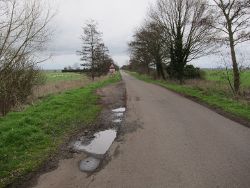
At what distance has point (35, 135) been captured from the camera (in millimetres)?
9430

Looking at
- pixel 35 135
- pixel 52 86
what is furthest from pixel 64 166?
pixel 52 86

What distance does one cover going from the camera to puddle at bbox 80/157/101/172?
264 inches

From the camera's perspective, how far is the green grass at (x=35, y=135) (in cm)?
705

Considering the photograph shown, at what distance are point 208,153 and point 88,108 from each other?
8.95 metres

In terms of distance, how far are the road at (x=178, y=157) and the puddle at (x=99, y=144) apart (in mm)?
418

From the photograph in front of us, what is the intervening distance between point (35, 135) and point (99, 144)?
2056 mm

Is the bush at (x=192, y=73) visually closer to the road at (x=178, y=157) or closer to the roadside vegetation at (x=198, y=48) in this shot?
the roadside vegetation at (x=198, y=48)

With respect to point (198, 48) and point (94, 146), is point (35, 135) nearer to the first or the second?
point (94, 146)

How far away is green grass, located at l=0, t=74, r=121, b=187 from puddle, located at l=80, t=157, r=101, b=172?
1.00 m

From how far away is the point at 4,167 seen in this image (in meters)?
7.04

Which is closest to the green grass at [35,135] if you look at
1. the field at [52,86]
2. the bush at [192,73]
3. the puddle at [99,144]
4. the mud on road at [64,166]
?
the mud on road at [64,166]

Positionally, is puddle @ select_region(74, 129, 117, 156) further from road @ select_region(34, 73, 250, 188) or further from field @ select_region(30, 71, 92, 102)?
field @ select_region(30, 71, 92, 102)

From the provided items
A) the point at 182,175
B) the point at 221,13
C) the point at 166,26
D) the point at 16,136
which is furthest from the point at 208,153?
the point at 166,26

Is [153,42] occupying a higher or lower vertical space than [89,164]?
higher
